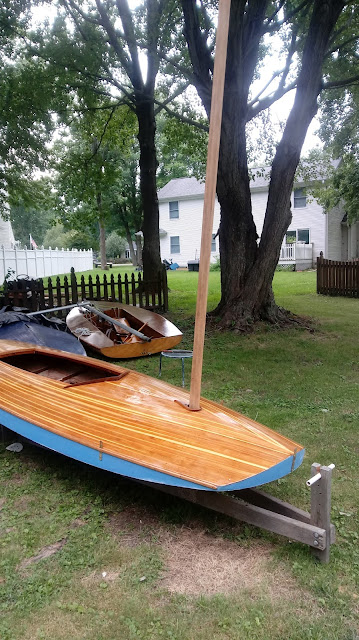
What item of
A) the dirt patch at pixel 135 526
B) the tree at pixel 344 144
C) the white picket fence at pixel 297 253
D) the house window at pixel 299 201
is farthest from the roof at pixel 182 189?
the dirt patch at pixel 135 526

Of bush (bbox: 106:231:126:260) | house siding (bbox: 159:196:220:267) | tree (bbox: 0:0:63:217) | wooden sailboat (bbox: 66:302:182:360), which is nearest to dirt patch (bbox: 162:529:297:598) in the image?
wooden sailboat (bbox: 66:302:182:360)

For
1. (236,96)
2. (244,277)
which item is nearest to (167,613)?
(244,277)

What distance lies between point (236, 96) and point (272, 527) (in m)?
8.89

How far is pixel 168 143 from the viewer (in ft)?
61.6

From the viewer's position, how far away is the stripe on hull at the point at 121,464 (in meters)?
2.93

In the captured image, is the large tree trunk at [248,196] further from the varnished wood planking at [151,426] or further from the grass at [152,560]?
the varnished wood planking at [151,426]

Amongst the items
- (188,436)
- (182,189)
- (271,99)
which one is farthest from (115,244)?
(188,436)

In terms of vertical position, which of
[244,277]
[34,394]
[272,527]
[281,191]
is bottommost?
[272,527]

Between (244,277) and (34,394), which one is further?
(244,277)

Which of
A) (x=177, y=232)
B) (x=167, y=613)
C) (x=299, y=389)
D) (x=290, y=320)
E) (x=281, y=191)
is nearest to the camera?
(x=167, y=613)

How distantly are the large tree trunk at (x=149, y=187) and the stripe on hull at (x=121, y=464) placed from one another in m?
10.5

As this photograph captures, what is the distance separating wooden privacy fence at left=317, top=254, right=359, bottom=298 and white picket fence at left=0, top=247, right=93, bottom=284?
Result: 36.7ft

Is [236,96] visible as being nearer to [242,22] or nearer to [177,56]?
[242,22]

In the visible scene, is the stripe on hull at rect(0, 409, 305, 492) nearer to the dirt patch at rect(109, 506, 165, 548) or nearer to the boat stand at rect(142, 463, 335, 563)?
the boat stand at rect(142, 463, 335, 563)
